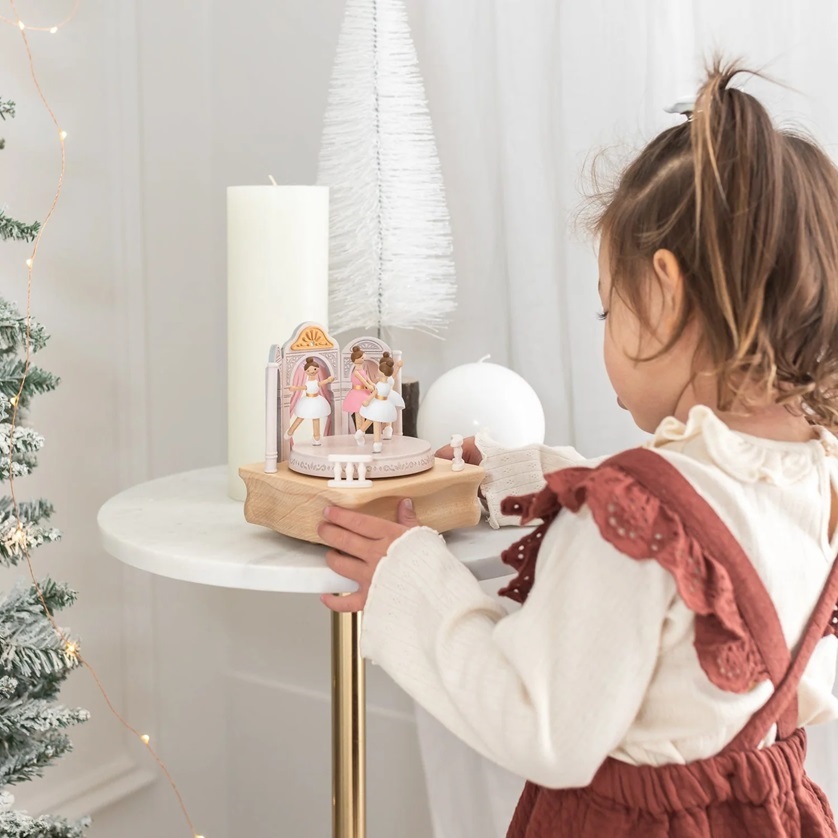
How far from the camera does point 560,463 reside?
1023 mm

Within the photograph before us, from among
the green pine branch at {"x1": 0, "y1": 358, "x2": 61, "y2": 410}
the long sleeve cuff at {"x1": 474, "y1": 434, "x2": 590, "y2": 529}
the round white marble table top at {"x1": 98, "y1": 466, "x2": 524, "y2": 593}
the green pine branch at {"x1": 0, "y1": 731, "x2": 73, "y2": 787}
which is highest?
the green pine branch at {"x1": 0, "y1": 358, "x2": 61, "y2": 410}

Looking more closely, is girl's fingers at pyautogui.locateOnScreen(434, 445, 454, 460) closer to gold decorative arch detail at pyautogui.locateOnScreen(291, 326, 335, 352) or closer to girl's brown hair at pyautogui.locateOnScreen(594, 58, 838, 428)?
gold decorative arch detail at pyautogui.locateOnScreen(291, 326, 335, 352)

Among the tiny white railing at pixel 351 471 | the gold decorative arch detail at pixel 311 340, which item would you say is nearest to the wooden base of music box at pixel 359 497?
the tiny white railing at pixel 351 471

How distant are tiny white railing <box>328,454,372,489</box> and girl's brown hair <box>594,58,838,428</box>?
10.4 inches

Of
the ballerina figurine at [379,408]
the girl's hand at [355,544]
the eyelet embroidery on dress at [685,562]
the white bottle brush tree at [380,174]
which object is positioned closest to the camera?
the eyelet embroidery on dress at [685,562]

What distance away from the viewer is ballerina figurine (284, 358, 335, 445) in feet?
3.14

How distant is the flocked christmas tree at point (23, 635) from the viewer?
101 centimetres

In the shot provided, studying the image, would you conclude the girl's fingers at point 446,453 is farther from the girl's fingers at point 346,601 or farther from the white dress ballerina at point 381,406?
the girl's fingers at point 346,601

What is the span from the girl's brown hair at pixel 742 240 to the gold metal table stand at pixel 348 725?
18.3 inches

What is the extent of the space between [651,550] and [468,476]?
0.30 metres

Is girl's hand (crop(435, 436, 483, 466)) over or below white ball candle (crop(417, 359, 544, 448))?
below

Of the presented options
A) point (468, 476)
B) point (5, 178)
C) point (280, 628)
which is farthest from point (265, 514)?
point (280, 628)

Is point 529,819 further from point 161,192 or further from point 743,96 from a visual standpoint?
point 161,192

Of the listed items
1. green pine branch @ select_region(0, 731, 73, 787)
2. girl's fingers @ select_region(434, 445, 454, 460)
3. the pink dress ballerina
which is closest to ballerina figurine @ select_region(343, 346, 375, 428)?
the pink dress ballerina
